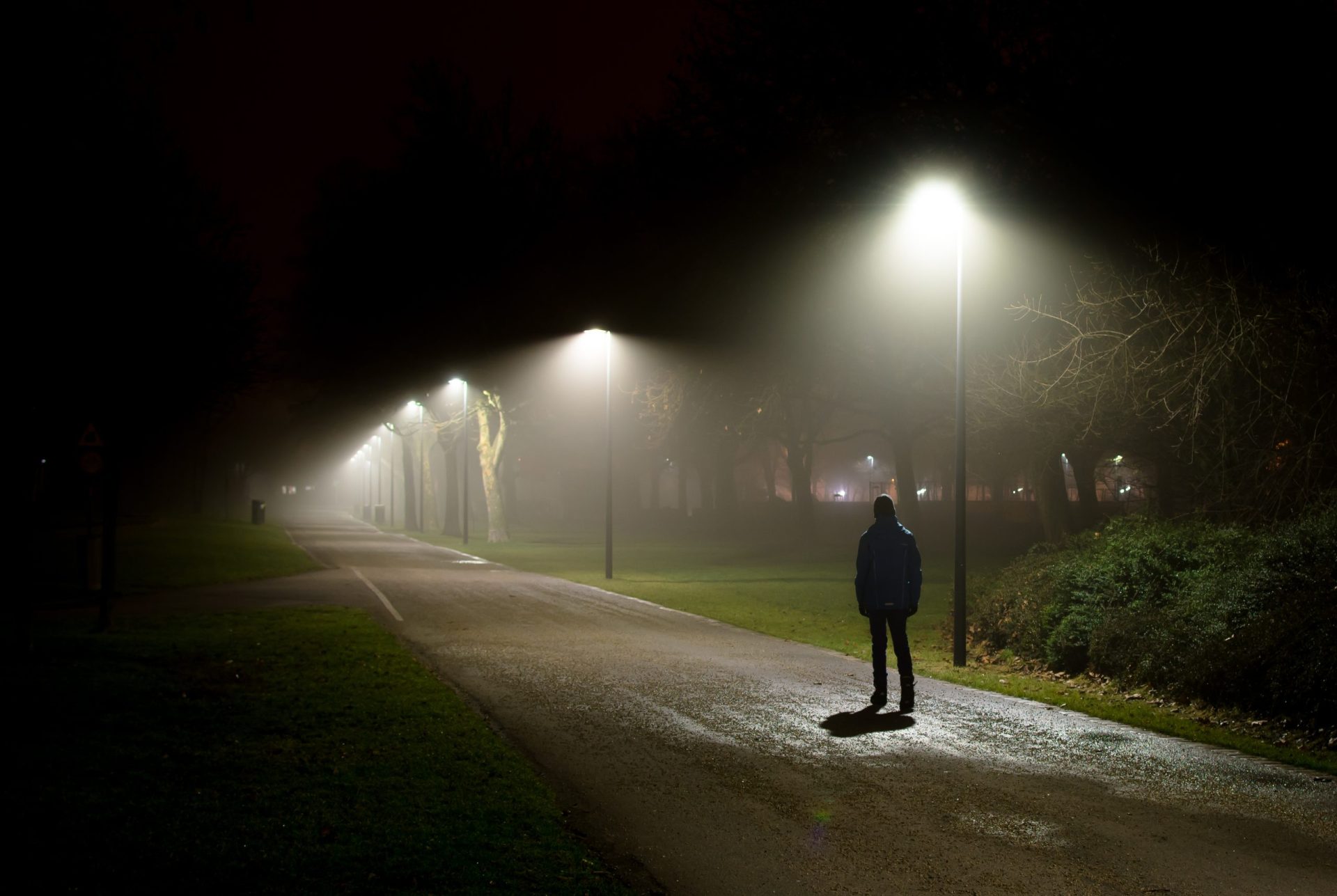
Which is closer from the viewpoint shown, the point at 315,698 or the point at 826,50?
the point at 315,698

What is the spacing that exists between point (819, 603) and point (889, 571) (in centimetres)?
1277

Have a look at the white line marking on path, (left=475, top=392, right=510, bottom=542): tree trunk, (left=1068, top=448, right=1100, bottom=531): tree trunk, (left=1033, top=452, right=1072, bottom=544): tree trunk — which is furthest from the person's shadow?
(left=475, top=392, right=510, bottom=542): tree trunk

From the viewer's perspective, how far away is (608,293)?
27094 millimetres

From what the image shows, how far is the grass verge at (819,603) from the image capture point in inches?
384

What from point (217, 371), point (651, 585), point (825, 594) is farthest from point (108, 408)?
point (825, 594)

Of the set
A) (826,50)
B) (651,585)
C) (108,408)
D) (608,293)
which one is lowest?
(651,585)

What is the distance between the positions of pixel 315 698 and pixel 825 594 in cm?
1603

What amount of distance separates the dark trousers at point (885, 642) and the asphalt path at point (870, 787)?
408 mm

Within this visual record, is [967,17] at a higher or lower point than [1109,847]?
higher

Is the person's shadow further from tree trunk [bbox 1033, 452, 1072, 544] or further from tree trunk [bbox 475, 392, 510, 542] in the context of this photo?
tree trunk [bbox 475, 392, 510, 542]

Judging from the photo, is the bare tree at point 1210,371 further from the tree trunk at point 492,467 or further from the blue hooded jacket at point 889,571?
the tree trunk at point 492,467

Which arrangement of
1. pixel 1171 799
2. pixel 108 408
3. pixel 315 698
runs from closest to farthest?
pixel 1171 799, pixel 315 698, pixel 108 408

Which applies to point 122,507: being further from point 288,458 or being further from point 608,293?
point 288,458

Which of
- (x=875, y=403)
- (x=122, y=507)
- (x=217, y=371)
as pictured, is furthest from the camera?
(x=122, y=507)
